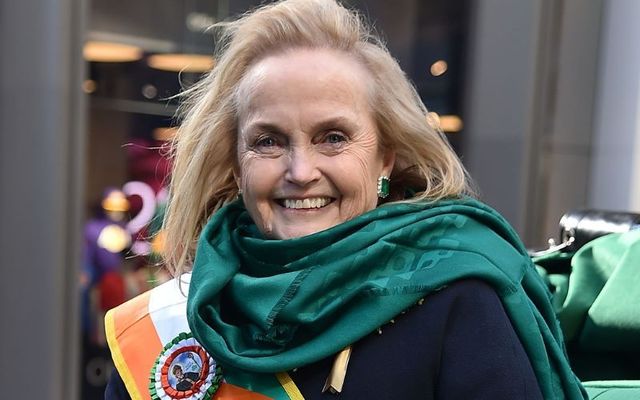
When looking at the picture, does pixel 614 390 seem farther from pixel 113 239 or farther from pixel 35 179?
pixel 113 239

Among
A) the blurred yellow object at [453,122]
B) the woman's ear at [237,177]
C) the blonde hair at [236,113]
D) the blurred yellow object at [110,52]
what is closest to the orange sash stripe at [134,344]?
the blonde hair at [236,113]

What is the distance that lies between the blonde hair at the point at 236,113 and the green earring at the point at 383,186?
0.13 feet

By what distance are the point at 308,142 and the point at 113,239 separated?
132 inches

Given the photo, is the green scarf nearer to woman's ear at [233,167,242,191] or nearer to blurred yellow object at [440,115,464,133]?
woman's ear at [233,167,242,191]

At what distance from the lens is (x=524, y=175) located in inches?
190

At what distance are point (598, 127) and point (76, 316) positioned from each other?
8.93 feet

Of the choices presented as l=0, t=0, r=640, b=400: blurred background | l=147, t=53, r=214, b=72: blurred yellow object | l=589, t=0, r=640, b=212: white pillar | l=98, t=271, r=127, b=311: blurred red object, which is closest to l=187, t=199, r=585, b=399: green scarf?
l=0, t=0, r=640, b=400: blurred background

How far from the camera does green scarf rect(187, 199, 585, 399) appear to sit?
1513 millimetres

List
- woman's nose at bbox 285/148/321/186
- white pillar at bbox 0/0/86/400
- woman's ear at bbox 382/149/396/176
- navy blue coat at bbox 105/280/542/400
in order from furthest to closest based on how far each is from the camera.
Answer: white pillar at bbox 0/0/86/400
woman's ear at bbox 382/149/396/176
woman's nose at bbox 285/148/321/186
navy blue coat at bbox 105/280/542/400

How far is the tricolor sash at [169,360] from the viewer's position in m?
1.62

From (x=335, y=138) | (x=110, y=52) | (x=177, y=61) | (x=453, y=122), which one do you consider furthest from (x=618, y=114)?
(x=335, y=138)

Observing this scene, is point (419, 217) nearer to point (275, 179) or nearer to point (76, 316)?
point (275, 179)

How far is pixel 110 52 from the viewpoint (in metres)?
4.79

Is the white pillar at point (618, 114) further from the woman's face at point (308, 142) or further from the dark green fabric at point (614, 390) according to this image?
the woman's face at point (308, 142)
